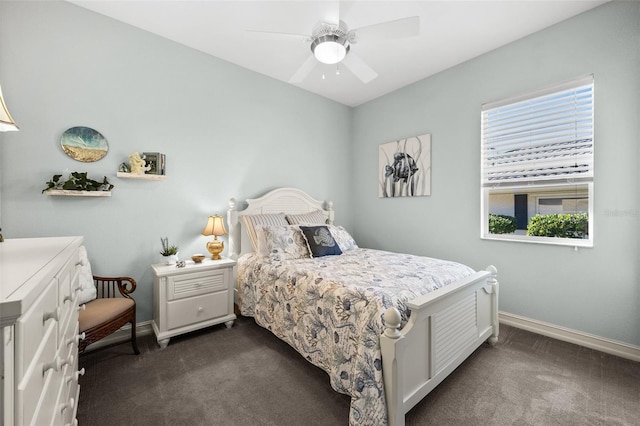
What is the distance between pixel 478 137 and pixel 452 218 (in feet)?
3.17

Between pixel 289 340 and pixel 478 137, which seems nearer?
pixel 289 340

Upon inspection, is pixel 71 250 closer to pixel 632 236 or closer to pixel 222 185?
pixel 222 185

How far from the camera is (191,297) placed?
2559 millimetres

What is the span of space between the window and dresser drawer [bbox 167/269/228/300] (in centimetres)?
288

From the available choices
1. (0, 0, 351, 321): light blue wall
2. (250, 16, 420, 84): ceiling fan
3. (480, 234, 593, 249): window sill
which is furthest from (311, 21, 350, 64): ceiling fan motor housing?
(480, 234, 593, 249): window sill

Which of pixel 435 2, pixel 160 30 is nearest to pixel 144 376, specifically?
pixel 160 30

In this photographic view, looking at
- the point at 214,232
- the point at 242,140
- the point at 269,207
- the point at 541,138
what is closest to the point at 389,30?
the point at 541,138

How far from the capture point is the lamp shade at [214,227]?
Answer: 2859 mm

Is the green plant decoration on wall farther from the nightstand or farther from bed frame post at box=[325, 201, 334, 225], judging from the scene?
bed frame post at box=[325, 201, 334, 225]

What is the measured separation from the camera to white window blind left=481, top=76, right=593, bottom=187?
2.49 meters

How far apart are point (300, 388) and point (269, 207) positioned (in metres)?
2.12

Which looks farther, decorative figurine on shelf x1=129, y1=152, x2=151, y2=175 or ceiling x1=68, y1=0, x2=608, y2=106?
decorative figurine on shelf x1=129, y1=152, x2=151, y2=175

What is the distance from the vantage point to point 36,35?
2.21 meters

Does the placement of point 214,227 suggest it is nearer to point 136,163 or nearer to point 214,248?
point 214,248
